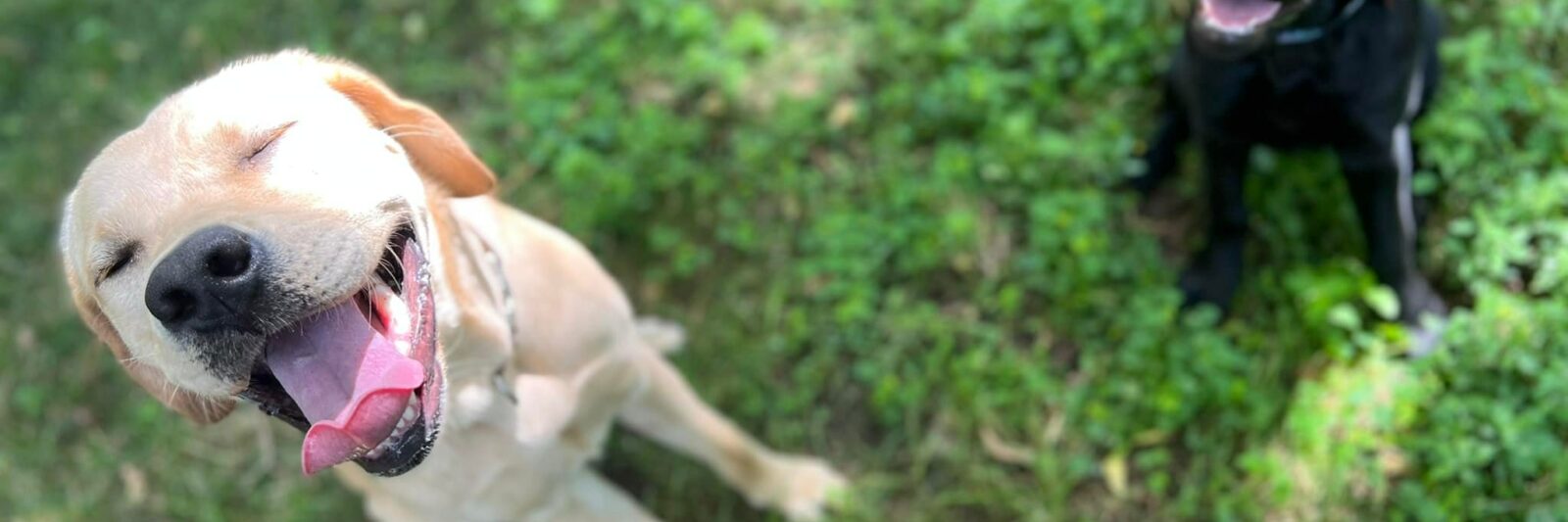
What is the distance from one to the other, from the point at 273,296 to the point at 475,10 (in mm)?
2953

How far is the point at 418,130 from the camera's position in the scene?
2.22 m

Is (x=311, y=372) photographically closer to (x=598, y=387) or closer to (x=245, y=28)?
(x=598, y=387)

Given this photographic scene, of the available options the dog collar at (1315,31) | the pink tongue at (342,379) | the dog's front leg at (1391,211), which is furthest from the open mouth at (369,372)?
the dog's front leg at (1391,211)

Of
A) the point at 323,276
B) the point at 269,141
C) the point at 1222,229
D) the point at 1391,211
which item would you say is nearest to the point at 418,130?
the point at 269,141

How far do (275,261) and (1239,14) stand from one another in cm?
212

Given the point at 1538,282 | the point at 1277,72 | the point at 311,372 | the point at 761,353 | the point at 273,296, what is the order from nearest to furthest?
the point at 273,296, the point at 311,372, the point at 1277,72, the point at 1538,282, the point at 761,353

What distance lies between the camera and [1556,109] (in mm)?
3234

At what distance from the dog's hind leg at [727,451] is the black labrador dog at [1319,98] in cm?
134

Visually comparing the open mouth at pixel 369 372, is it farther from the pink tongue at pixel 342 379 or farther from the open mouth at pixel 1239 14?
the open mouth at pixel 1239 14

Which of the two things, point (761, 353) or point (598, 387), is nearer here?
point (598, 387)

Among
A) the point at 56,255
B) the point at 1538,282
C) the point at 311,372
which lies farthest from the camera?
the point at 56,255

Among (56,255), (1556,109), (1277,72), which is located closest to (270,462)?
(56,255)


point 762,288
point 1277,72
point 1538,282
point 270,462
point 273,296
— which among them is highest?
point 273,296

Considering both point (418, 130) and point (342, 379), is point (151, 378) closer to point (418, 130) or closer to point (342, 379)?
point (342, 379)
